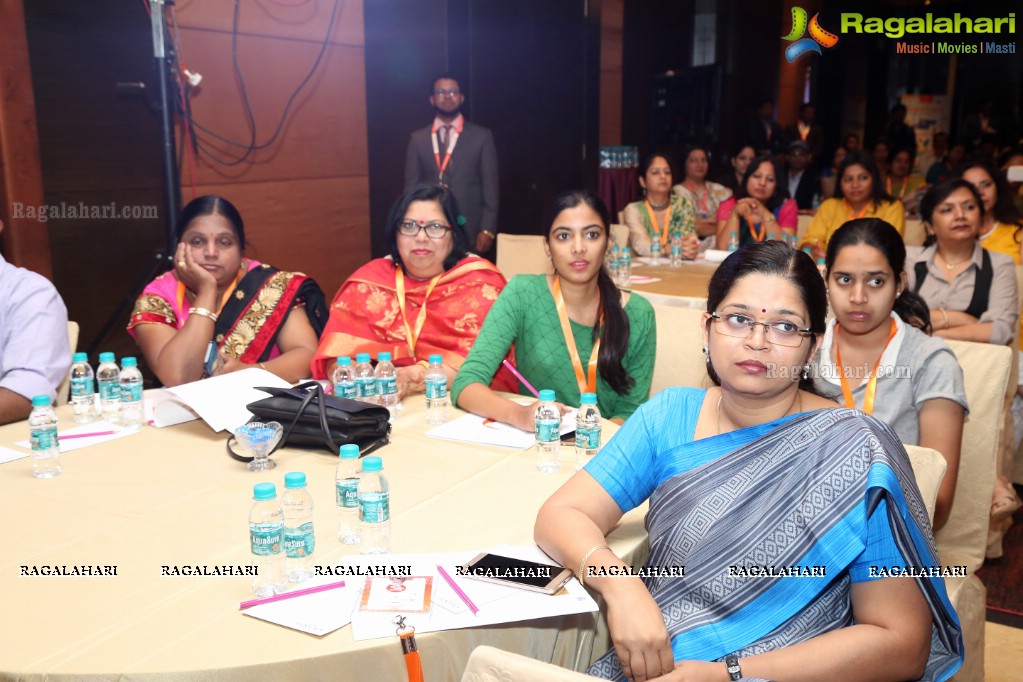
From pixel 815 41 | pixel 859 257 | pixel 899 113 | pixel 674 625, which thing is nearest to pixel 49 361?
pixel 674 625

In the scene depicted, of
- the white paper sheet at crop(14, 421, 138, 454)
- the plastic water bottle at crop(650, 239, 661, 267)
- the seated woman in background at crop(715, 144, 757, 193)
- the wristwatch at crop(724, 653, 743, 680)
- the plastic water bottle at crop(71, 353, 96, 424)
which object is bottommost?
the wristwatch at crop(724, 653, 743, 680)

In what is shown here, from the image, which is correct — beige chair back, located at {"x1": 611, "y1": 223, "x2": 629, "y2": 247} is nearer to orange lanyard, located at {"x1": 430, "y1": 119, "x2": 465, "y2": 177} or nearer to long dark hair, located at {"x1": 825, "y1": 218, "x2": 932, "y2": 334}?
orange lanyard, located at {"x1": 430, "y1": 119, "x2": 465, "y2": 177}

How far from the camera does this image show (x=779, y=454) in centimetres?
145

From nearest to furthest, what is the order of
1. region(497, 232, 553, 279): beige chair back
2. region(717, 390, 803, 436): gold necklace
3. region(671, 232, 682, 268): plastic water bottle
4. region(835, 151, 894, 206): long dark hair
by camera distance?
region(717, 390, 803, 436): gold necklace
region(497, 232, 553, 279): beige chair back
region(671, 232, 682, 268): plastic water bottle
region(835, 151, 894, 206): long dark hair

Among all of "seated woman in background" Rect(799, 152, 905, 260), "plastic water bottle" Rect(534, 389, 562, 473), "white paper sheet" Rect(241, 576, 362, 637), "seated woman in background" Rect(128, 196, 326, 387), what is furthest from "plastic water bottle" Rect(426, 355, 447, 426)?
"seated woman in background" Rect(799, 152, 905, 260)

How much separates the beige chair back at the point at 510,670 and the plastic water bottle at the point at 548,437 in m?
0.96

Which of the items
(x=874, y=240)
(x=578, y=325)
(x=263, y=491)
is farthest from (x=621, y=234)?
(x=263, y=491)

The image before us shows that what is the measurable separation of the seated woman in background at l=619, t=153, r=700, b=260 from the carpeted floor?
283 cm

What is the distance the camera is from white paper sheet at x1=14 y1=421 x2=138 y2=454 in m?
2.08

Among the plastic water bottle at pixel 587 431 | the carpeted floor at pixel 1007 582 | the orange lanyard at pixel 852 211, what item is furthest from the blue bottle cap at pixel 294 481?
the orange lanyard at pixel 852 211

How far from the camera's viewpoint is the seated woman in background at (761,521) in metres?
1.32

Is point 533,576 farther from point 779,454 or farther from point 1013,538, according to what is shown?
point 1013,538

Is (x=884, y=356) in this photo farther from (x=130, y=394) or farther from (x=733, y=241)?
(x=733, y=241)

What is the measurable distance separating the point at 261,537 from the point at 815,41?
11.2 metres
